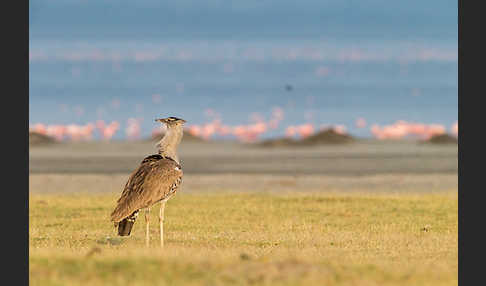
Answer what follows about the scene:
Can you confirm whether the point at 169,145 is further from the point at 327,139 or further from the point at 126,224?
the point at 327,139

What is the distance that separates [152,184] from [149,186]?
2.7 inches

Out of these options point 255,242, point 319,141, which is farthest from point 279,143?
point 255,242

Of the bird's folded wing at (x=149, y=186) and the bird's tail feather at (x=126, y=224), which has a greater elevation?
the bird's folded wing at (x=149, y=186)

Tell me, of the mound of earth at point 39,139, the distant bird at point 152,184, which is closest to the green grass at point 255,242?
the distant bird at point 152,184

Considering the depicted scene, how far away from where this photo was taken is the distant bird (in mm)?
18344

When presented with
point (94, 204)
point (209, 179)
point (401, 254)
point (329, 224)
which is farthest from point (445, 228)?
point (209, 179)

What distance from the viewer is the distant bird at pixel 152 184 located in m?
18.3

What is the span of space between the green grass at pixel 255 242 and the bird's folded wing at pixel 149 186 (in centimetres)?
74

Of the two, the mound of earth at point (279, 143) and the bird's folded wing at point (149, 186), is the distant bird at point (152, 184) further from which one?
the mound of earth at point (279, 143)

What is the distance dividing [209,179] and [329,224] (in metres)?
25.5

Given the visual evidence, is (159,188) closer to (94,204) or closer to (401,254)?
(401,254)

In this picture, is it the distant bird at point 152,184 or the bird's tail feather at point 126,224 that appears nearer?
the distant bird at point 152,184

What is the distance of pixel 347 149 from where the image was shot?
81562 mm

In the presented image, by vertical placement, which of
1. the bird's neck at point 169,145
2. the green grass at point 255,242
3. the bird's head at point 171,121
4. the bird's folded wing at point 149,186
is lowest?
the green grass at point 255,242
